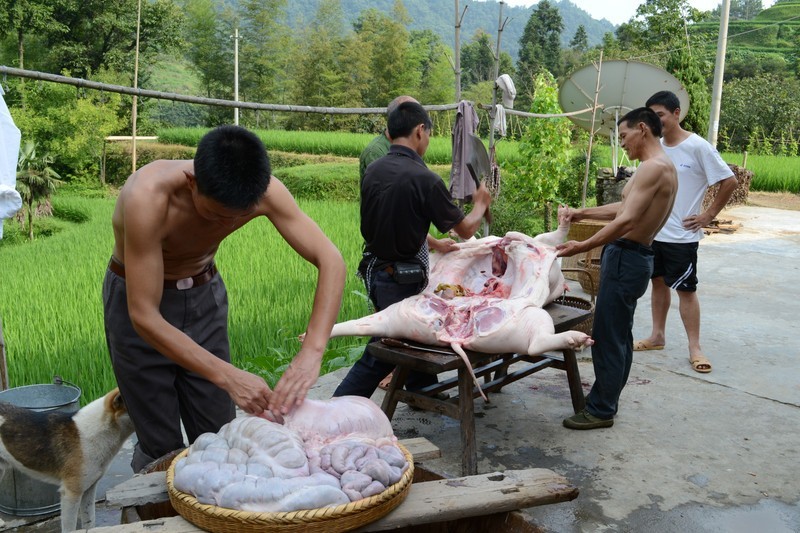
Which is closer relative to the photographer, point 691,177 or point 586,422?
point 586,422

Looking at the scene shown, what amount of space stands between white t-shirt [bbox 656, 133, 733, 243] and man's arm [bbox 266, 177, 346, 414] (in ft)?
11.4

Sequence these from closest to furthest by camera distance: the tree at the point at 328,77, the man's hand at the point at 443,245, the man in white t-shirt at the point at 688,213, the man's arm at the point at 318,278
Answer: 1. the man's arm at the point at 318,278
2. the man's hand at the point at 443,245
3. the man in white t-shirt at the point at 688,213
4. the tree at the point at 328,77

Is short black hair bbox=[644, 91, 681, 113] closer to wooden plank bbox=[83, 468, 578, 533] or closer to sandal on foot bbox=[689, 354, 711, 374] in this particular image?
sandal on foot bbox=[689, 354, 711, 374]

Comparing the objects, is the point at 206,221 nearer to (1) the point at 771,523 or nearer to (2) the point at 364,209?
(2) the point at 364,209

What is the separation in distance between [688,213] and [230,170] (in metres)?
4.13

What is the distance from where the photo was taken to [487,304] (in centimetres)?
367

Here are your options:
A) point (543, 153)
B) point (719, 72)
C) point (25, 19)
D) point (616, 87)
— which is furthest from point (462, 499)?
point (25, 19)

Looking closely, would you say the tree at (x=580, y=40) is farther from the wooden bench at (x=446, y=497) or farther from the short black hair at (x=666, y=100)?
the wooden bench at (x=446, y=497)

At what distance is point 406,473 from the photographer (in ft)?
6.91

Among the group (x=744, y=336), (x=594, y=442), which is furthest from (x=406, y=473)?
(x=744, y=336)

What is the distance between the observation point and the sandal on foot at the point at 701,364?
5.07m

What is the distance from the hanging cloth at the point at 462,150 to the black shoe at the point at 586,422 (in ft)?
7.45

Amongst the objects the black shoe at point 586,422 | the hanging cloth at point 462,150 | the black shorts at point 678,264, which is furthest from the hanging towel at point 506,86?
the black shoe at point 586,422

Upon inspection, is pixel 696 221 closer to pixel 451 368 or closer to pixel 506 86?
pixel 506 86
